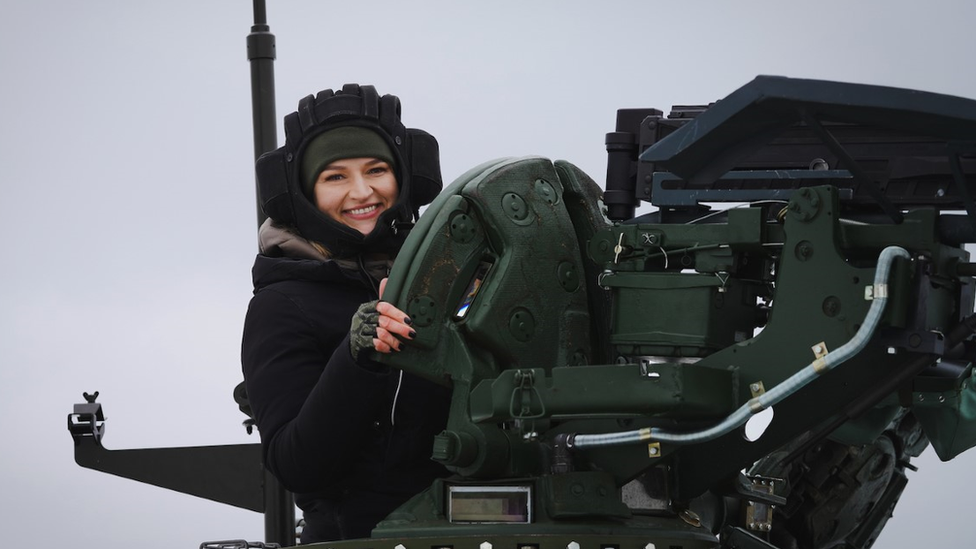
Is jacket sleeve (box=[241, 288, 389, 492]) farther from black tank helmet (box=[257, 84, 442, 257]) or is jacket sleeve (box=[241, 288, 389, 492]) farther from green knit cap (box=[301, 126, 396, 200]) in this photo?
green knit cap (box=[301, 126, 396, 200])

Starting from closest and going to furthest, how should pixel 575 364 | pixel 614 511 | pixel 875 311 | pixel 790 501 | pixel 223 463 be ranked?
pixel 875 311 < pixel 614 511 < pixel 575 364 < pixel 790 501 < pixel 223 463

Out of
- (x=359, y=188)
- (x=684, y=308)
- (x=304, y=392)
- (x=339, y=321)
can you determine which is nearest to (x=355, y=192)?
(x=359, y=188)

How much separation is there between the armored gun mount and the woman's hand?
0.23ft

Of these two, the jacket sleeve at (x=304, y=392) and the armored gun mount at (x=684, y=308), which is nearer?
the armored gun mount at (x=684, y=308)

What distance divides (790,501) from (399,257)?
231 centimetres

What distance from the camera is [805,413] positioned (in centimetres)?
497

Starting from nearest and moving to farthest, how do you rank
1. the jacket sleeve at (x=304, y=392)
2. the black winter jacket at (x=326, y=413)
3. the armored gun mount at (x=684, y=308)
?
the armored gun mount at (x=684, y=308), the jacket sleeve at (x=304, y=392), the black winter jacket at (x=326, y=413)

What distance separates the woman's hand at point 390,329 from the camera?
4.92 metres

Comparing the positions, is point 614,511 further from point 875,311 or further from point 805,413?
point 875,311

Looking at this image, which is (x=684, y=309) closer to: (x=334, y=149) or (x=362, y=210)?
Result: (x=362, y=210)

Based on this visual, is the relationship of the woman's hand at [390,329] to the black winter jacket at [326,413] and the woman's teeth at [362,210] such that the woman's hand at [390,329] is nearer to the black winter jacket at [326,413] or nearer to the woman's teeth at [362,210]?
the black winter jacket at [326,413]

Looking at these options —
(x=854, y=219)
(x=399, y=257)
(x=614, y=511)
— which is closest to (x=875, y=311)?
(x=854, y=219)

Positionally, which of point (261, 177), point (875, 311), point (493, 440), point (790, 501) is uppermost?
point (261, 177)

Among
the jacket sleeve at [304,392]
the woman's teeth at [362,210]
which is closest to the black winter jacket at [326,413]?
the jacket sleeve at [304,392]
